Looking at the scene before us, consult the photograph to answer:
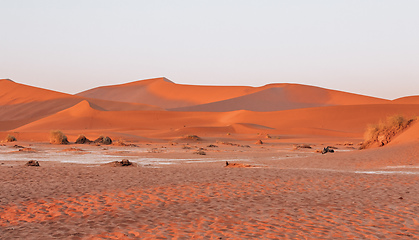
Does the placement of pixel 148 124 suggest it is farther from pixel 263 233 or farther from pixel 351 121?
pixel 263 233

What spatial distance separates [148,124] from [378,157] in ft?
183

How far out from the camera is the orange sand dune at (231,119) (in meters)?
67.1

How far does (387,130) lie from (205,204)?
714 inches

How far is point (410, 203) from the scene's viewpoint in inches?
358

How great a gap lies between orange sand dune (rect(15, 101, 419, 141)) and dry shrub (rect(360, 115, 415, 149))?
36.8 m

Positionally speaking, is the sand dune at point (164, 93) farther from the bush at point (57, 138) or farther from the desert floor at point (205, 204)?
the desert floor at point (205, 204)

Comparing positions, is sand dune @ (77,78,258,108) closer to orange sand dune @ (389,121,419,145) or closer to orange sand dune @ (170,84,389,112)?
orange sand dune @ (170,84,389,112)

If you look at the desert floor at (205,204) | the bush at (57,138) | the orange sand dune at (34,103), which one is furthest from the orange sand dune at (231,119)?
the desert floor at (205,204)

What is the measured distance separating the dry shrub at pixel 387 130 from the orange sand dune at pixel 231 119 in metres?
36.8

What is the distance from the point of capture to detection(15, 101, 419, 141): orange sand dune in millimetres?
67062

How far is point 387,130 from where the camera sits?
24.3 metres

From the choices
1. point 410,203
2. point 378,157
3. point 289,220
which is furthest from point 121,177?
point 378,157

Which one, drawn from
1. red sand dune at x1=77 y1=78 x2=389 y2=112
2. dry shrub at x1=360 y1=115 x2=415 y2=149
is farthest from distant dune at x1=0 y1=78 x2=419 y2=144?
dry shrub at x1=360 y1=115 x2=415 y2=149

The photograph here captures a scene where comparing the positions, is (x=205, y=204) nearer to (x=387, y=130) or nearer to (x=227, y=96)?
(x=387, y=130)
